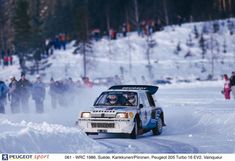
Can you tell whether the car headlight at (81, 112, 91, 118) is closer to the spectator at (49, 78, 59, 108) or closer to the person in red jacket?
the spectator at (49, 78, 59, 108)

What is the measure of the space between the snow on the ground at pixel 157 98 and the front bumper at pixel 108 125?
0.15m

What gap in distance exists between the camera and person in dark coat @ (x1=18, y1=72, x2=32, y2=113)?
13802mm

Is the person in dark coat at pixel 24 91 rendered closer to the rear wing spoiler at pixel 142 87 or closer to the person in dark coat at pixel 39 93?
the person in dark coat at pixel 39 93

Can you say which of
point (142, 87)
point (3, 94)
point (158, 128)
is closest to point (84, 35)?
point (142, 87)

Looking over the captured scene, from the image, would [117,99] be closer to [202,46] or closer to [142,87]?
Result: [142,87]

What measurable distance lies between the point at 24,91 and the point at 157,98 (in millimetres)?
2586

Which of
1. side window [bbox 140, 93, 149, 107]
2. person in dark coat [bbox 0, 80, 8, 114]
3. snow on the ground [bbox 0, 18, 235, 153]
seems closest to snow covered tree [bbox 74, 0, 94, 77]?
snow on the ground [bbox 0, 18, 235, 153]

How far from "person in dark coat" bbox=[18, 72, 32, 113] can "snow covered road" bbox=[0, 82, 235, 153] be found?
0.33 meters

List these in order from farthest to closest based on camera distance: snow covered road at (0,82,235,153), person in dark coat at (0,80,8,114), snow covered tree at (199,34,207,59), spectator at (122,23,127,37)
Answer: person in dark coat at (0,80,8,114), snow covered tree at (199,34,207,59), spectator at (122,23,127,37), snow covered road at (0,82,235,153)

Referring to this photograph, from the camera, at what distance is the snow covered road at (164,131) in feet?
39.0

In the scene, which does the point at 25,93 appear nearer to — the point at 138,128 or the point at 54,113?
the point at 54,113

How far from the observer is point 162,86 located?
1349cm

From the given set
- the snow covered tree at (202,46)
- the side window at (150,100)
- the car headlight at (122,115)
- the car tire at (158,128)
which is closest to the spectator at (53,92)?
the car headlight at (122,115)

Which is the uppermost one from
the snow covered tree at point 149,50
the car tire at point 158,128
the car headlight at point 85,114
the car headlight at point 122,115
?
the snow covered tree at point 149,50
